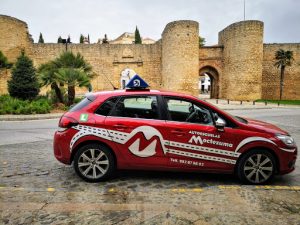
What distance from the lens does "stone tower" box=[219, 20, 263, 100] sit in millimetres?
32562

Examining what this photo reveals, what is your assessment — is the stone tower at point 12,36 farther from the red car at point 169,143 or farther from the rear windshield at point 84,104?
the red car at point 169,143

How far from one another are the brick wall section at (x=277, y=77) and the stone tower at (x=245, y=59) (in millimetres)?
6192

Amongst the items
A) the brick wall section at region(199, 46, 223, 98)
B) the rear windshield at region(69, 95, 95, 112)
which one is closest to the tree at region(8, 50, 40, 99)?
the rear windshield at region(69, 95, 95, 112)

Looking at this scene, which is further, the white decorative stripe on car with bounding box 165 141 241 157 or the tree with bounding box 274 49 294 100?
the tree with bounding box 274 49 294 100

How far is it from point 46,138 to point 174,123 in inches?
218

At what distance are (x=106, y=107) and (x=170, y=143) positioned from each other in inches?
50.0

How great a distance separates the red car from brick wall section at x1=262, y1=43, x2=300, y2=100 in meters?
38.8

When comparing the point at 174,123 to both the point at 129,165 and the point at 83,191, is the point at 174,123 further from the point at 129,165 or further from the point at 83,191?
the point at 83,191

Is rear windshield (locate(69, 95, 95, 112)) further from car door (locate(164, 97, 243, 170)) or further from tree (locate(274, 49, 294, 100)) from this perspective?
tree (locate(274, 49, 294, 100))

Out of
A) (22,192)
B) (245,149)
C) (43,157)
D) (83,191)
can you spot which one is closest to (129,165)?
(83,191)

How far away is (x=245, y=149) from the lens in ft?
13.8

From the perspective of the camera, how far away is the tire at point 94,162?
4293 millimetres

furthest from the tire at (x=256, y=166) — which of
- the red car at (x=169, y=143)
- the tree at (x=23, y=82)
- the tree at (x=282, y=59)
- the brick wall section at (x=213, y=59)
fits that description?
the tree at (x=282, y=59)

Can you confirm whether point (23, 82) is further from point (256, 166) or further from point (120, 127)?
point (256, 166)
